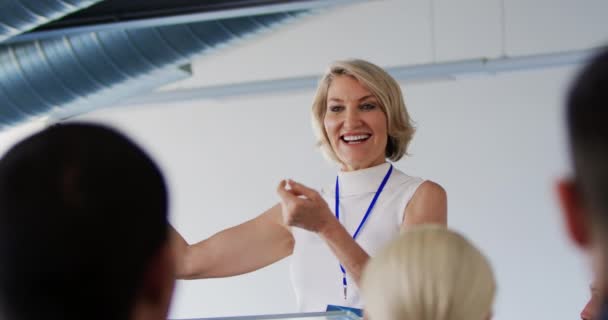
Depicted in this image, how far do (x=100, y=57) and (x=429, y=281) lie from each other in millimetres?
3511

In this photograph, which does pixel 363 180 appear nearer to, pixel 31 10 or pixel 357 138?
pixel 357 138

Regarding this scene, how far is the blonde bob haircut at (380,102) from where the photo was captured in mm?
2314

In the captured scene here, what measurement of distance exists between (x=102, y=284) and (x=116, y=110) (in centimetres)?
749

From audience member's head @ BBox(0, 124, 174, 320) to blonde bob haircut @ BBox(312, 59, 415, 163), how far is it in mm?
1530

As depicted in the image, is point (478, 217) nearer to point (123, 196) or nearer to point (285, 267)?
point (285, 267)

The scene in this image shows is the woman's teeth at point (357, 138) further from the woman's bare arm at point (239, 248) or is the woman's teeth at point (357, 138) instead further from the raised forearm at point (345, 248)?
the raised forearm at point (345, 248)

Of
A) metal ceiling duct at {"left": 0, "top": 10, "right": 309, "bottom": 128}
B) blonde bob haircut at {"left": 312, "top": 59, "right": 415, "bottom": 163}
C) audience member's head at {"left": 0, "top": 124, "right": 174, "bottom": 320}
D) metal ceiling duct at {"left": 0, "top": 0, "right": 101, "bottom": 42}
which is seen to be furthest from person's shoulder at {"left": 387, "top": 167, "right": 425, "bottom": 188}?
metal ceiling duct at {"left": 0, "top": 10, "right": 309, "bottom": 128}

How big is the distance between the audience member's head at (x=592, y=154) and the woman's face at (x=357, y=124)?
164 cm

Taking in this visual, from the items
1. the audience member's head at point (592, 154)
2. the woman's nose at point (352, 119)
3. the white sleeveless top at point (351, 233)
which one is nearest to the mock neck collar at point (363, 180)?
the white sleeveless top at point (351, 233)

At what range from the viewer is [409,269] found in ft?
3.25

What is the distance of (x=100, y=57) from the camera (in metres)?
A: 4.27

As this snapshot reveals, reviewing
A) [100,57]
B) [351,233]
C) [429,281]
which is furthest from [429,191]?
[100,57]

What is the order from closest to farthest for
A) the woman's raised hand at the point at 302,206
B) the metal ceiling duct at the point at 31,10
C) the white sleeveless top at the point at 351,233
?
the woman's raised hand at the point at 302,206, the white sleeveless top at the point at 351,233, the metal ceiling duct at the point at 31,10

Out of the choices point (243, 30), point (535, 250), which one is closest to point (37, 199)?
point (243, 30)
